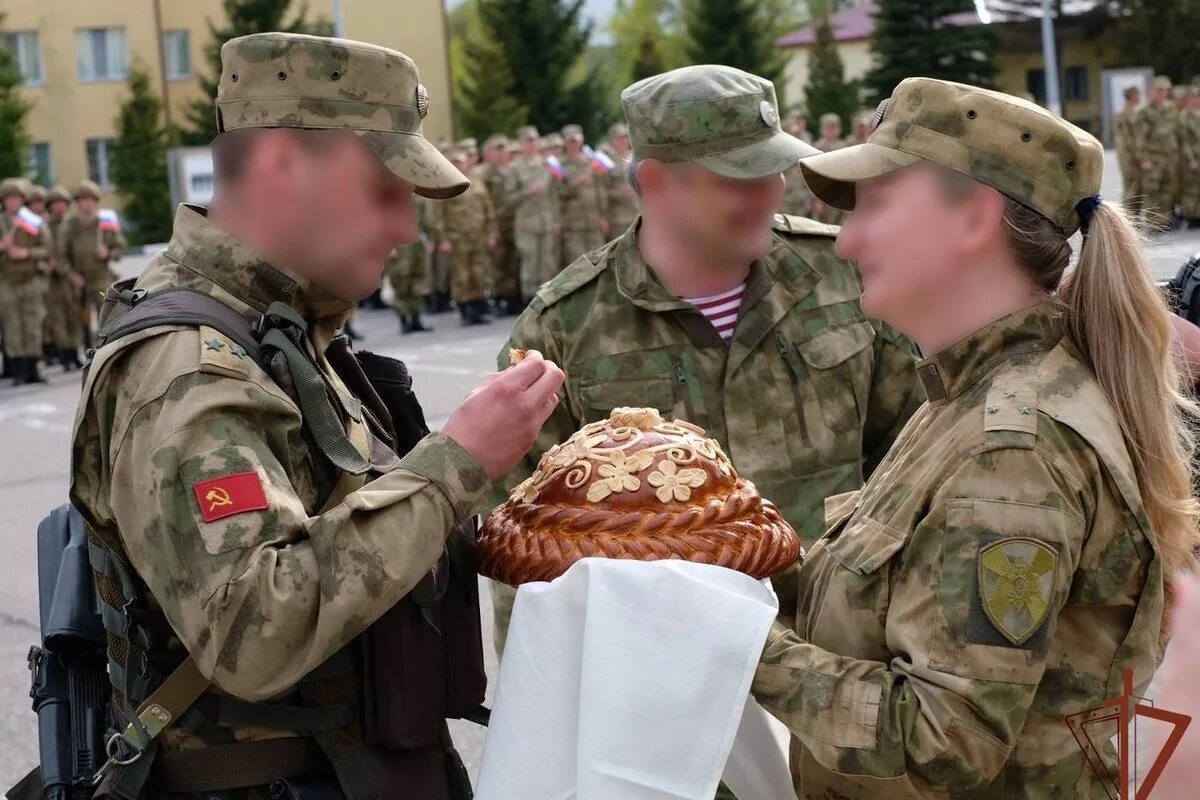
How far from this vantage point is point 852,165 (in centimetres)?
258

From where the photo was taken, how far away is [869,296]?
8.55ft

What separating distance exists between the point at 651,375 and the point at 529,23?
4041 cm

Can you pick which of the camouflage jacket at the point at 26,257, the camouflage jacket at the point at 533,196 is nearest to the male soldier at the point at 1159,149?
the camouflage jacket at the point at 533,196

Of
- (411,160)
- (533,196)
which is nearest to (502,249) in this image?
(533,196)

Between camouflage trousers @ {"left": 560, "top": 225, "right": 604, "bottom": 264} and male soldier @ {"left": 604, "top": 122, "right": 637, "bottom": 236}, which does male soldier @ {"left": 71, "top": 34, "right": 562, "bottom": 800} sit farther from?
male soldier @ {"left": 604, "top": 122, "right": 637, "bottom": 236}

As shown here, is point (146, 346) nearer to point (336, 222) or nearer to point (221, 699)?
point (336, 222)

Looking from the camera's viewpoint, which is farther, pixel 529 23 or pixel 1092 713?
pixel 529 23

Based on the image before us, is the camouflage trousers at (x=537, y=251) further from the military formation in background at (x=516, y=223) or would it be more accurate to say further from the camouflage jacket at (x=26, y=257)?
the camouflage jacket at (x=26, y=257)

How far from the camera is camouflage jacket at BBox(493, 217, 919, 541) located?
377 cm

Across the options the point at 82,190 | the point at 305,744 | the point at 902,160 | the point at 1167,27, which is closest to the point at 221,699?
the point at 305,744

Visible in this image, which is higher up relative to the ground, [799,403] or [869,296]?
[869,296]

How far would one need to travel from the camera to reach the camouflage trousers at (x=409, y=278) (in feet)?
66.3

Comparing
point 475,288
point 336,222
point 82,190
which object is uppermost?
point 336,222

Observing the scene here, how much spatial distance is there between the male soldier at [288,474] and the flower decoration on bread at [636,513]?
96 millimetres
